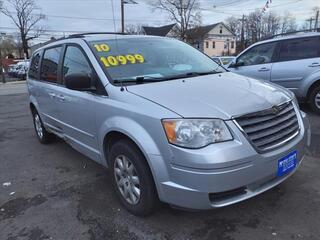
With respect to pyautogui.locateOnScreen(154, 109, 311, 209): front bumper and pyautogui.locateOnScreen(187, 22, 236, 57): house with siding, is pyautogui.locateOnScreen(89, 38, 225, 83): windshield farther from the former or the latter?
pyautogui.locateOnScreen(187, 22, 236, 57): house with siding

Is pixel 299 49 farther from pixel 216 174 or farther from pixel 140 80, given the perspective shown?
pixel 216 174

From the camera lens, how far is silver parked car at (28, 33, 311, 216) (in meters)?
2.56

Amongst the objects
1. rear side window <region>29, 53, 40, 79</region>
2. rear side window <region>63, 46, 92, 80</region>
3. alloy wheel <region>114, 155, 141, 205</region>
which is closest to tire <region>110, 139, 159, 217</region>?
alloy wheel <region>114, 155, 141, 205</region>

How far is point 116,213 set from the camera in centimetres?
332

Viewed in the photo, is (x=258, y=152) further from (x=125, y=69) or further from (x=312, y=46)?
(x=312, y=46)

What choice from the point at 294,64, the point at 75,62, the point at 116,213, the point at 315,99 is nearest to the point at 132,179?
the point at 116,213

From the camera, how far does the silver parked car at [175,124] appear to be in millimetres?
2562

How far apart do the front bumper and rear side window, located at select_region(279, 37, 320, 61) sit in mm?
4999

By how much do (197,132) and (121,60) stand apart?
1477mm

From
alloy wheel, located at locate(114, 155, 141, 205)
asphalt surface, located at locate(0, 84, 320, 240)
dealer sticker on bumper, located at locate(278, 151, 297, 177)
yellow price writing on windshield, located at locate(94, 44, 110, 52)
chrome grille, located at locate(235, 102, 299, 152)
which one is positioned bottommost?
asphalt surface, located at locate(0, 84, 320, 240)

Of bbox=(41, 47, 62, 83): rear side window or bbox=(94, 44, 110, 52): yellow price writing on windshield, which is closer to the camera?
bbox=(94, 44, 110, 52): yellow price writing on windshield

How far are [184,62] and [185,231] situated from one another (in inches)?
79.1

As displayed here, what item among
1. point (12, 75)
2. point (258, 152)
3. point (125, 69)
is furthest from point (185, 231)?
point (12, 75)

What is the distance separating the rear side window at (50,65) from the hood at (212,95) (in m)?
1.99
